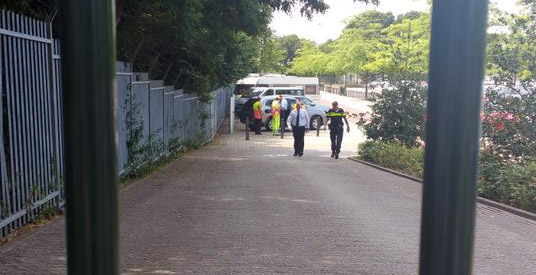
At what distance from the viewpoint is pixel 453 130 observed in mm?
1239

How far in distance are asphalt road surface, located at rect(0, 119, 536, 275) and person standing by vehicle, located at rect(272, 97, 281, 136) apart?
13.0 meters

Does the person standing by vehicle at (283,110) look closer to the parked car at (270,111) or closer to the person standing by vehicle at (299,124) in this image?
the parked car at (270,111)

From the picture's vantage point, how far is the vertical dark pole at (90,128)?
4.02ft

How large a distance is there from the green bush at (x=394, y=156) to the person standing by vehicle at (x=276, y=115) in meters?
8.17

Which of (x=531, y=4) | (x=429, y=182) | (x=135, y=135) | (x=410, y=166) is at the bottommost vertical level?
(x=410, y=166)

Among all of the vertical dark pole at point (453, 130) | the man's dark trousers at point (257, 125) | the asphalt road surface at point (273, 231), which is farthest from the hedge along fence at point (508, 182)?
the man's dark trousers at point (257, 125)

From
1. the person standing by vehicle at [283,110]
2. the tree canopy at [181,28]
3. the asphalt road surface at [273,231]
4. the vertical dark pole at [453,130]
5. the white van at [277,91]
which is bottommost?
the asphalt road surface at [273,231]

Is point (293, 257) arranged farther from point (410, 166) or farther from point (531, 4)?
point (410, 166)

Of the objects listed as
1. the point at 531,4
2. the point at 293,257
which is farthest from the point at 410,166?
the point at 293,257

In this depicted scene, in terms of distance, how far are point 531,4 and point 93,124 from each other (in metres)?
10.7

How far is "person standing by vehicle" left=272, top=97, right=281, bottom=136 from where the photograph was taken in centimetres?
2447

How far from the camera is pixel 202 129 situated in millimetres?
21125

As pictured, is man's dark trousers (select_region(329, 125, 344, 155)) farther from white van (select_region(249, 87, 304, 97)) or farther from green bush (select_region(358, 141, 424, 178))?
white van (select_region(249, 87, 304, 97))

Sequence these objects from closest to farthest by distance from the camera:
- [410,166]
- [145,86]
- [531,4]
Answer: [531,4] < [145,86] < [410,166]
